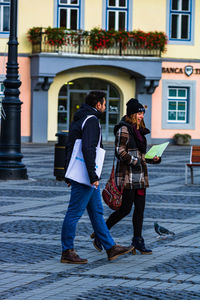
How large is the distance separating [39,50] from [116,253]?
83.9 ft

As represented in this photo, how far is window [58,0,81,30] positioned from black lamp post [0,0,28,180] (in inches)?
681

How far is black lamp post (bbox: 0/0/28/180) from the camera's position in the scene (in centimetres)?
1658

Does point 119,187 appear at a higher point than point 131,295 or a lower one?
higher

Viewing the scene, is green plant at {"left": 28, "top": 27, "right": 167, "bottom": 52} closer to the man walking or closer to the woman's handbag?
the woman's handbag

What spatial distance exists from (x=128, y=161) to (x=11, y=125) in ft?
28.0

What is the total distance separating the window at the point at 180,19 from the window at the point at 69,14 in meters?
4.26

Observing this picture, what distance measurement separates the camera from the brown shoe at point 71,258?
783 cm

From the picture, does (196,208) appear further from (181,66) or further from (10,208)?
(181,66)

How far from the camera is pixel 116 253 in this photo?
8.02 metres

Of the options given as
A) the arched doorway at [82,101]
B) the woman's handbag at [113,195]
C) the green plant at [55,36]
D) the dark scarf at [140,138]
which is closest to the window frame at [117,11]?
the arched doorway at [82,101]

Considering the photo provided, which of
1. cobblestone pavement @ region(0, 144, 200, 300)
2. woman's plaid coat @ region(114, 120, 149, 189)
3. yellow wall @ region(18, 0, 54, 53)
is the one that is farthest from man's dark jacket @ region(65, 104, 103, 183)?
yellow wall @ region(18, 0, 54, 53)

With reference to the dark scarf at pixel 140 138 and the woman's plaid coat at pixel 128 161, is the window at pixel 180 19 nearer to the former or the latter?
the dark scarf at pixel 140 138

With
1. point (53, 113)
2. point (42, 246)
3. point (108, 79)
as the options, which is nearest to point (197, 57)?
point (108, 79)

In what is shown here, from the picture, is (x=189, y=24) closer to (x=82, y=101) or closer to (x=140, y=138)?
(x=82, y=101)
